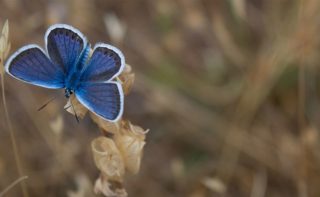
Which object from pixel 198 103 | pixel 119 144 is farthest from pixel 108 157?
Result: pixel 198 103

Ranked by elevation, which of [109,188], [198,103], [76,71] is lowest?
[109,188]

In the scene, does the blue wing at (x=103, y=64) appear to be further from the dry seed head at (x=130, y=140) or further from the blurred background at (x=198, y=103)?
the blurred background at (x=198, y=103)

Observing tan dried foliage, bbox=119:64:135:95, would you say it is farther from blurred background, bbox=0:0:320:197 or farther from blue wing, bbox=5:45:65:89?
blurred background, bbox=0:0:320:197

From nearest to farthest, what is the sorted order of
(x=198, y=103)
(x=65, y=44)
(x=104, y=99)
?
1. (x=104, y=99)
2. (x=65, y=44)
3. (x=198, y=103)

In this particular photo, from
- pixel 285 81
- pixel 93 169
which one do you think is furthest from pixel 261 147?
pixel 93 169

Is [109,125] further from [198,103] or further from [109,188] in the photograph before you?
[198,103]

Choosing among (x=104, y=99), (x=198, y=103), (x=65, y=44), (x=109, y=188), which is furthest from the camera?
(x=198, y=103)
